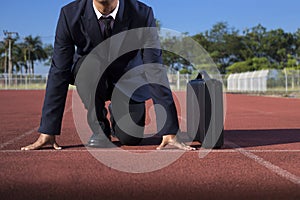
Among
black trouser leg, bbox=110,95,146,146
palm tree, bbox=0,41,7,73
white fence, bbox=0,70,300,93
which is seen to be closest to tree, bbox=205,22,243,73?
white fence, bbox=0,70,300,93

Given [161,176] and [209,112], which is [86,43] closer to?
[209,112]

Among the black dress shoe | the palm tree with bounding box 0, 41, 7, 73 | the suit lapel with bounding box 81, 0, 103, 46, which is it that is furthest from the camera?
the palm tree with bounding box 0, 41, 7, 73

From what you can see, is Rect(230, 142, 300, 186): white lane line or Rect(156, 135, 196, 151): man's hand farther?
Rect(156, 135, 196, 151): man's hand

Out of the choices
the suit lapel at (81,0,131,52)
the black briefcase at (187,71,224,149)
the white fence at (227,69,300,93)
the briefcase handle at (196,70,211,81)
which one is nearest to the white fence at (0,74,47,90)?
the white fence at (227,69,300,93)

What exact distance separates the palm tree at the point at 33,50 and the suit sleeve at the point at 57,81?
264 feet

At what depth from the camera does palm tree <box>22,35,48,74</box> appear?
8238cm

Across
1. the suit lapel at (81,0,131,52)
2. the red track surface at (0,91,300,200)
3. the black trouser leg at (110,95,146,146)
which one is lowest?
the red track surface at (0,91,300,200)

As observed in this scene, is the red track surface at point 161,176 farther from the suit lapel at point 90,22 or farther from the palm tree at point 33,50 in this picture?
the palm tree at point 33,50

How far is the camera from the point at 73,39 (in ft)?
14.4

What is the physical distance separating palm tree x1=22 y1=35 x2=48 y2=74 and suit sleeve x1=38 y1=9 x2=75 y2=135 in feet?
264

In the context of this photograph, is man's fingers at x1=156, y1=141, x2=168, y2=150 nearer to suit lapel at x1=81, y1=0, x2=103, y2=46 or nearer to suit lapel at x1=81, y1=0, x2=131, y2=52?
suit lapel at x1=81, y1=0, x2=131, y2=52

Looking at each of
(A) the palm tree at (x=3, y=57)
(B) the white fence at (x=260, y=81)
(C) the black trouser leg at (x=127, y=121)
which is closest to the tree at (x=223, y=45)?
(B) the white fence at (x=260, y=81)

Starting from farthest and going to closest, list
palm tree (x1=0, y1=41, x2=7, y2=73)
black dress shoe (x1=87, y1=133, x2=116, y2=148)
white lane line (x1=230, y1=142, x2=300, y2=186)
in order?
palm tree (x1=0, y1=41, x2=7, y2=73) → black dress shoe (x1=87, y1=133, x2=116, y2=148) → white lane line (x1=230, y1=142, x2=300, y2=186)

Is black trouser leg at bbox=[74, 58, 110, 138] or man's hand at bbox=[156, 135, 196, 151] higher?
black trouser leg at bbox=[74, 58, 110, 138]
